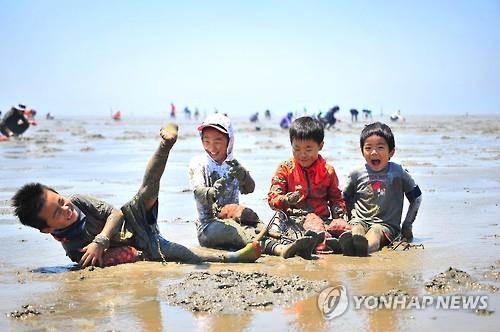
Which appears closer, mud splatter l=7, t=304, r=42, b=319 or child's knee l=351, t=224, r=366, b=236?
mud splatter l=7, t=304, r=42, b=319

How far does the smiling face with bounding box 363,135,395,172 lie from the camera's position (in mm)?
5898

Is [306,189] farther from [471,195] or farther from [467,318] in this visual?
[471,195]

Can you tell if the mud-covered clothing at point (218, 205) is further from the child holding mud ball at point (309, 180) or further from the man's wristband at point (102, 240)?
the man's wristband at point (102, 240)

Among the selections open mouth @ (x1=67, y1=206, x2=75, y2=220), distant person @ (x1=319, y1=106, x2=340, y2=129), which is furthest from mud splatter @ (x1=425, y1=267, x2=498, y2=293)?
distant person @ (x1=319, y1=106, x2=340, y2=129)

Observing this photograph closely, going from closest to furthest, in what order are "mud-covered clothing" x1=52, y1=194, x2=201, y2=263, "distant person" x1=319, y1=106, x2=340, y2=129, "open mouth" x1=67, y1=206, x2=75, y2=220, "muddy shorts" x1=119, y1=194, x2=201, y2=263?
"open mouth" x1=67, y1=206, x2=75, y2=220
"mud-covered clothing" x1=52, y1=194, x2=201, y2=263
"muddy shorts" x1=119, y1=194, x2=201, y2=263
"distant person" x1=319, y1=106, x2=340, y2=129

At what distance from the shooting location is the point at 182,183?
1049 cm

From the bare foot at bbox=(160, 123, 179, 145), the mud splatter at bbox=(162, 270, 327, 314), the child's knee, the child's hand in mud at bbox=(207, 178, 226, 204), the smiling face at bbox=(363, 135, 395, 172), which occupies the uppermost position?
the bare foot at bbox=(160, 123, 179, 145)

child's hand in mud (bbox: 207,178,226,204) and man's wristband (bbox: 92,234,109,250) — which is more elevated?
child's hand in mud (bbox: 207,178,226,204)

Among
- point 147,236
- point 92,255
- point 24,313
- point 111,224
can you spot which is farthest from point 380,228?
point 24,313

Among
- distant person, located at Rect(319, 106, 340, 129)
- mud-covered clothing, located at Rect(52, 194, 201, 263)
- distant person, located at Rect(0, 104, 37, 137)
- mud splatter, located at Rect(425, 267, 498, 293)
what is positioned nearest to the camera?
mud splatter, located at Rect(425, 267, 498, 293)

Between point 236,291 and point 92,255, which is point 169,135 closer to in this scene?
point 92,255

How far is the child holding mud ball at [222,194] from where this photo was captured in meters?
5.44

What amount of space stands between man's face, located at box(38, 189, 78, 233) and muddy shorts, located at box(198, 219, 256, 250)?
4.01ft

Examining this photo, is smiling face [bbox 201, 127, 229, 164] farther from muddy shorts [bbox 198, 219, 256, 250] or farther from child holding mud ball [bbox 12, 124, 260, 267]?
child holding mud ball [bbox 12, 124, 260, 267]
